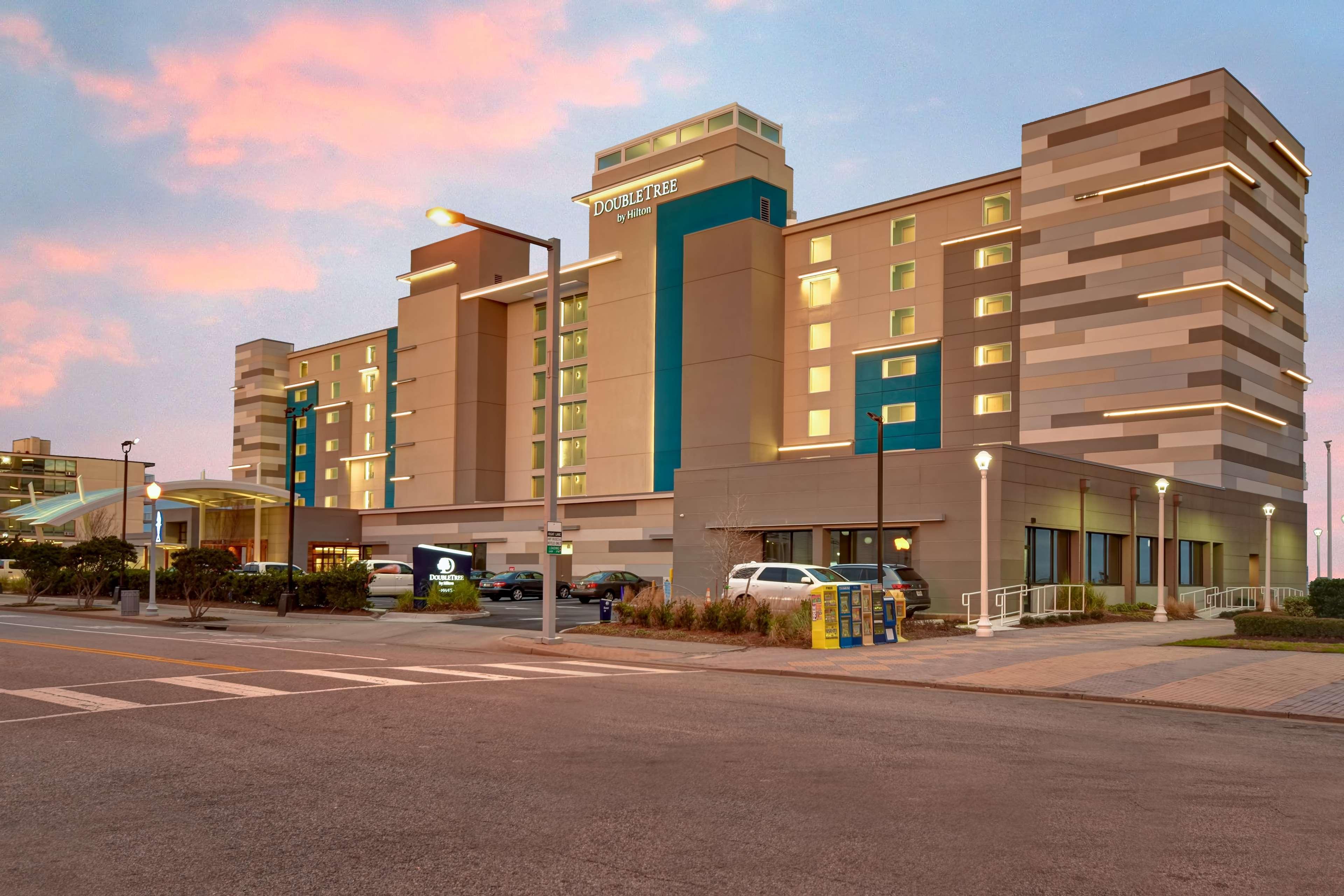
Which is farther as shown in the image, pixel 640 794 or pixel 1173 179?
pixel 1173 179

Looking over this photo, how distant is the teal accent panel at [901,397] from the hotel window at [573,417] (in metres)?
21.1

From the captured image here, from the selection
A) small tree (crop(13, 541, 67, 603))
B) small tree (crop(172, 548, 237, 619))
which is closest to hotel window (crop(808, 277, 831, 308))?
small tree (crop(172, 548, 237, 619))

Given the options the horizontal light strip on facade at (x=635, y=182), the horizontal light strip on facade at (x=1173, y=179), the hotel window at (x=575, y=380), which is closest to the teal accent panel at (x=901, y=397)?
the horizontal light strip on facade at (x=1173, y=179)

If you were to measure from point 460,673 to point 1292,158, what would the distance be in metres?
58.7

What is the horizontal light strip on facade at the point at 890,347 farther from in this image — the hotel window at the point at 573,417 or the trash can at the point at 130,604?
the trash can at the point at 130,604

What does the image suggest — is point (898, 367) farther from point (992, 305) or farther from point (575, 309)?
point (575, 309)

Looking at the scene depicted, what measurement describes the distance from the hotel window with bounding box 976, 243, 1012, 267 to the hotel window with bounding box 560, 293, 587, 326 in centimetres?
2904

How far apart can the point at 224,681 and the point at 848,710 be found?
9.09m

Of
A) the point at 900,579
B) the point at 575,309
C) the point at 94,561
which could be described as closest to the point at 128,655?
the point at 900,579

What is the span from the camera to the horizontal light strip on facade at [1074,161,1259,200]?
5053 centimetres

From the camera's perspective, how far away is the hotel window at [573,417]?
73.7m

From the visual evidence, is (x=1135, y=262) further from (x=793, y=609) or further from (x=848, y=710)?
(x=848, y=710)

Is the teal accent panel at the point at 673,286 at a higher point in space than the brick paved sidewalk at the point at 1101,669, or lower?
higher

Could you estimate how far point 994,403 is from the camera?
56781 mm
